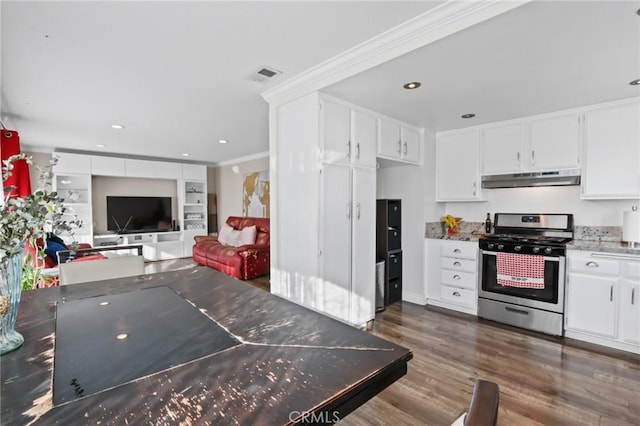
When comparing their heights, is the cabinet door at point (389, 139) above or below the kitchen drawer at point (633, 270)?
above

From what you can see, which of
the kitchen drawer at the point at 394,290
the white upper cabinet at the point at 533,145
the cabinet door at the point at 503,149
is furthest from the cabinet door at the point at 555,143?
the kitchen drawer at the point at 394,290

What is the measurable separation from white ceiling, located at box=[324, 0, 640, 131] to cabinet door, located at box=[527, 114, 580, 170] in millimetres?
173

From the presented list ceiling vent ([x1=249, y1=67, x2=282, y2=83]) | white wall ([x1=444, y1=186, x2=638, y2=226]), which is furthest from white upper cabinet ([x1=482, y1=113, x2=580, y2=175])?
ceiling vent ([x1=249, y1=67, x2=282, y2=83])

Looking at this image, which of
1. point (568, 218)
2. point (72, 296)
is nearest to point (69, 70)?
point (72, 296)

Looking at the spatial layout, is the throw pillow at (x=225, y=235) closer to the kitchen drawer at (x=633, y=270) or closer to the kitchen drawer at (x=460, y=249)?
the kitchen drawer at (x=460, y=249)

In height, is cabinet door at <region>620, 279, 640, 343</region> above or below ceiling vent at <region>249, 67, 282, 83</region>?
below

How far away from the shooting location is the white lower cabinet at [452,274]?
11.4 ft

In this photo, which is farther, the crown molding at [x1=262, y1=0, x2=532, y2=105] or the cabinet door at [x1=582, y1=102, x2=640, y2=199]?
the cabinet door at [x1=582, y1=102, x2=640, y2=199]

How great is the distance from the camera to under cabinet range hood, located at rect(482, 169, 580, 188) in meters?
3.11

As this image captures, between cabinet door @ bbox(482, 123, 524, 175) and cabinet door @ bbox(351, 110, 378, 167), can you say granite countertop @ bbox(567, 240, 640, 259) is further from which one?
cabinet door @ bbox(351, 110, 378, 167)

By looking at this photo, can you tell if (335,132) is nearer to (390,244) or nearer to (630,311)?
(390,244)

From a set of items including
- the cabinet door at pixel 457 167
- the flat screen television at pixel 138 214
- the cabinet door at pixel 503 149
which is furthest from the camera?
the flat screen television at pixel 138 214

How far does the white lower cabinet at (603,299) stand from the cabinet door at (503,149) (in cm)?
111

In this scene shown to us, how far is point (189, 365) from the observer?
89cm
